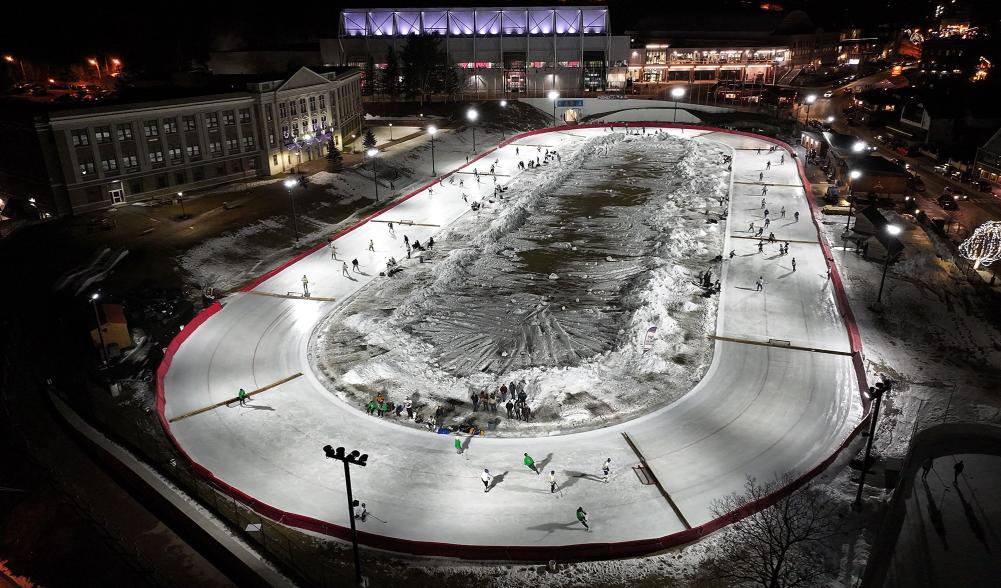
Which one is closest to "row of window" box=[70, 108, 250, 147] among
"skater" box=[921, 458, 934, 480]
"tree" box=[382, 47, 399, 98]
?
"tree" box=[382, 47, 399, 98]

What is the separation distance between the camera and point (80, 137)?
45312 millimetres

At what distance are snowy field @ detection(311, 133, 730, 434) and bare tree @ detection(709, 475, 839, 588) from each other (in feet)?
20.6

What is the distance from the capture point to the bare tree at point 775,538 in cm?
1655

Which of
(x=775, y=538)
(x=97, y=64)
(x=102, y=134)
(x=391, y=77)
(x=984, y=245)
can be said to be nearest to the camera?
(x=775, y=538)

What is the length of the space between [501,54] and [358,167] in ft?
162

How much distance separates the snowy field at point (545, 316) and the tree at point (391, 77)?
48071 mm

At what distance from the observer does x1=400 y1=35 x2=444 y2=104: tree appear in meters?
92.5

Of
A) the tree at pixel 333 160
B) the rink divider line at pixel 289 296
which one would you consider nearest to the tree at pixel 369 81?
the tree at pixel 333 160

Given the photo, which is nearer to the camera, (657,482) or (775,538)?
(775,538)

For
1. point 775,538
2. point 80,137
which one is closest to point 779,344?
point 775,538

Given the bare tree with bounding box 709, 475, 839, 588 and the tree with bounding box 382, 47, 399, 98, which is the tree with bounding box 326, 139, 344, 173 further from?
the bare tree with bounding box 709, 475, 839, 588

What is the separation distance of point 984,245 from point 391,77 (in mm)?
76410

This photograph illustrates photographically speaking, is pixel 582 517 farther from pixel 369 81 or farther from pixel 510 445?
pixel 369 81

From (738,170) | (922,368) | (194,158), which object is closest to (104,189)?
(194,158)
